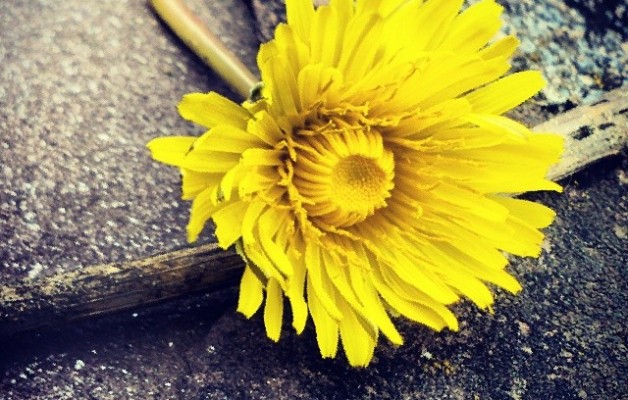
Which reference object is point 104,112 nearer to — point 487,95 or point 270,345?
point 270,345

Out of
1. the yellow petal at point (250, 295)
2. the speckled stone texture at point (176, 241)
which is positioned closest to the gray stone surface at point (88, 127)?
the speckled stone texture at point (176, 241)

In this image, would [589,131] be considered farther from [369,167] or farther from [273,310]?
[273,310]

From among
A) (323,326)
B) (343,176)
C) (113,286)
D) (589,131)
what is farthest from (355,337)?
(589,131)

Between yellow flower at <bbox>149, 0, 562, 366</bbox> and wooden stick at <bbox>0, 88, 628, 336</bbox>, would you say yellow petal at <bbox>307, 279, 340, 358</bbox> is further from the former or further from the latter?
wooden stick at <bbox>0, 88, 628, 336</bbox>

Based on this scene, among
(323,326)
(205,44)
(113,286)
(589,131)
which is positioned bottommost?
(589,131)

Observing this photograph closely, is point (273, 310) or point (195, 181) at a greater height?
point (195, 181)

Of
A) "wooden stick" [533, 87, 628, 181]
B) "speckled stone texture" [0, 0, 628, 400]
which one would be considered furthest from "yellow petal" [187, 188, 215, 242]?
"wooden stick" [533, 87, 628, 181]

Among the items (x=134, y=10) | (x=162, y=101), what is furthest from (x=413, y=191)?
(x=134, y=10)
